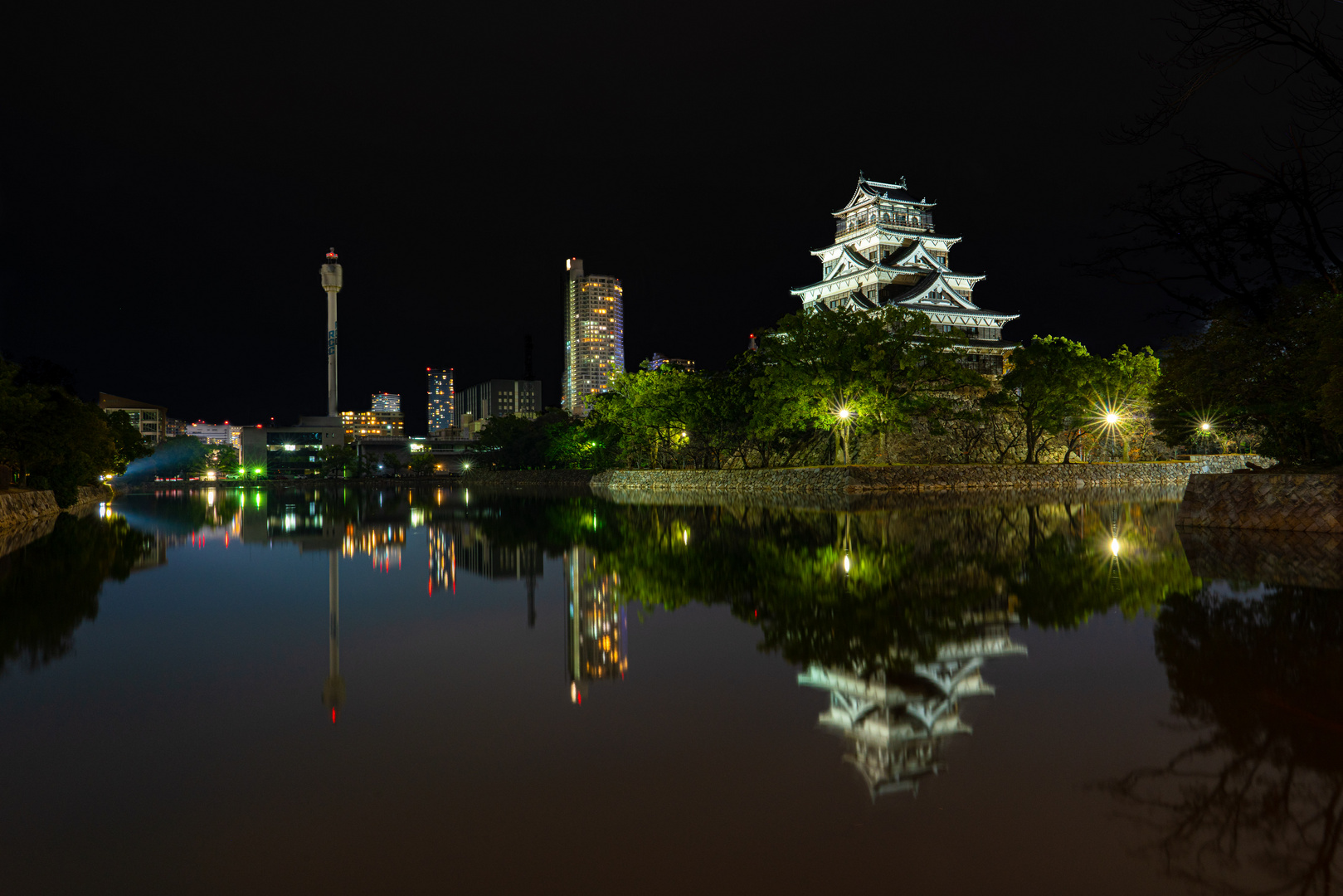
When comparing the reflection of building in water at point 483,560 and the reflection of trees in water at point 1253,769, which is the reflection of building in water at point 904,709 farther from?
the reflection of building in water at point 483,560

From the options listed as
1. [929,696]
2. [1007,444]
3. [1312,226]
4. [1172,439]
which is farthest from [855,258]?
[929,696]

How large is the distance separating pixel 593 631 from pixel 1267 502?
17.4 m

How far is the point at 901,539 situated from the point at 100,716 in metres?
15.8

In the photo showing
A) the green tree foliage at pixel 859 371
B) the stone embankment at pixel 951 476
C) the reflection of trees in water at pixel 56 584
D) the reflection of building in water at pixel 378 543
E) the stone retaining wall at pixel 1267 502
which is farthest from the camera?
the green tree foliage at pixel 859 371

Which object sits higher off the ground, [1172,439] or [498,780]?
[1172,439]

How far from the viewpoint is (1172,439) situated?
26.4 metres

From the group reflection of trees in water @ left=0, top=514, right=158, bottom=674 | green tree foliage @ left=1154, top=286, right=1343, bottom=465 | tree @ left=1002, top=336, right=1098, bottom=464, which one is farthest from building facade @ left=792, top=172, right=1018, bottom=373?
reflection of trees in water @ left=0, top=514, right=158, bottom=674

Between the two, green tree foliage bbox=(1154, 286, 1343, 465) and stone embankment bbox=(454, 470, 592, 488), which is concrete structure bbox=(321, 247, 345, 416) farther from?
green tree foliage bbox=(1154, 286, 1343, 465)

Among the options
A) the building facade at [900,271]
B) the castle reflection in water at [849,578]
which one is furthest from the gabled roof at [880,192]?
the castle reflection in water at [849,578]

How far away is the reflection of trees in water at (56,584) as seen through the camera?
8914 millimetres

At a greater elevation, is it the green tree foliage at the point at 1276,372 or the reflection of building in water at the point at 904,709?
the green tree foliage at the point at 1276,372

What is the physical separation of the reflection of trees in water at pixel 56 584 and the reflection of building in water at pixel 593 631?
488 centimetres

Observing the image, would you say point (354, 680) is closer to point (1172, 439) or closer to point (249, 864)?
point (249, 864)

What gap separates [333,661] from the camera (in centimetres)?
823
